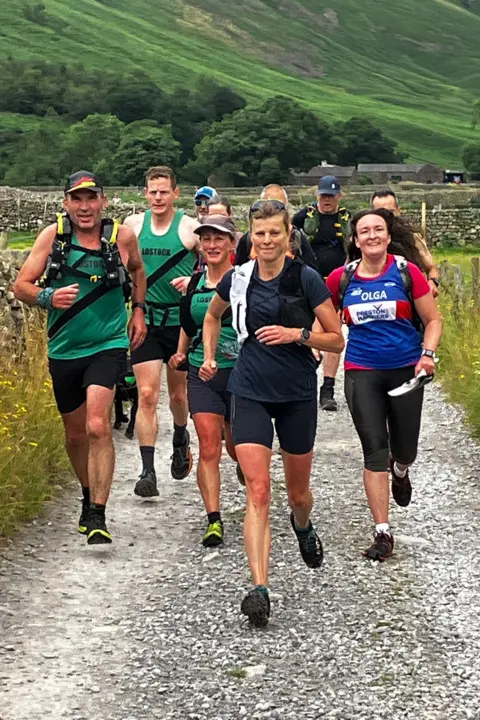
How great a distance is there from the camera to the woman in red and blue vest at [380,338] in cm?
730

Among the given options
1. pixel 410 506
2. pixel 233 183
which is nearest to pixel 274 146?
pixel 233 183

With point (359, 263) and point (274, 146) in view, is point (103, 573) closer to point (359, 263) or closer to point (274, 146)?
point (359, 263)

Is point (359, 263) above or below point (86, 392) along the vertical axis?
above

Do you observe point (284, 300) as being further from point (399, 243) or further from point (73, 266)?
point (399, 243)

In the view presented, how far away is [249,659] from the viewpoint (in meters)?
5.49

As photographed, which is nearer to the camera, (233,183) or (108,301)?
(108,301)

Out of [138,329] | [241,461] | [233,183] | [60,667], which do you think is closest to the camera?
[60,667]

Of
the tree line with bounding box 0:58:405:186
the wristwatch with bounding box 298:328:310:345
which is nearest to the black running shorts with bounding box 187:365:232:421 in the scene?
the wristwatch with bounding box 298:328:310:345

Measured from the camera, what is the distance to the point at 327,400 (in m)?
12.5

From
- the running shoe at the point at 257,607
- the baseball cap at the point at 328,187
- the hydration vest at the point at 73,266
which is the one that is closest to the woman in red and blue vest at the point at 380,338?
the hydration vest at the point at 73,266

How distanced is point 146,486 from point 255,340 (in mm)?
2652

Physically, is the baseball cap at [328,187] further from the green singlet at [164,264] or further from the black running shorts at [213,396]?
the black running shorts at [213,396]

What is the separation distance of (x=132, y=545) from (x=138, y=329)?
149cm

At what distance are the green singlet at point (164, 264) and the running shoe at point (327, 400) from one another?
3981 mm
